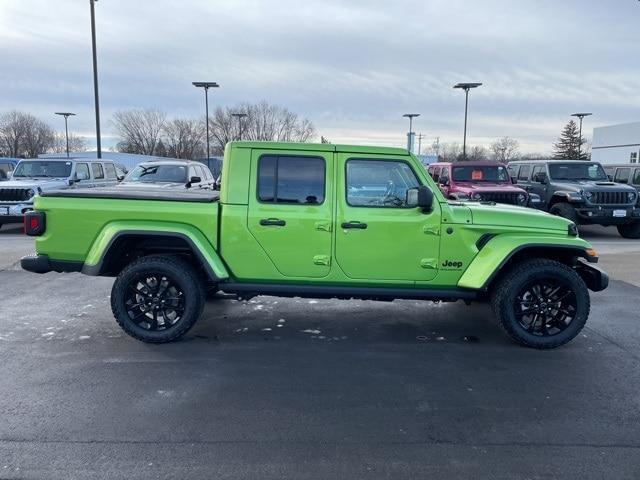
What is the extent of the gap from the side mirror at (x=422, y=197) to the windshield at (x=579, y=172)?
36.7 ft

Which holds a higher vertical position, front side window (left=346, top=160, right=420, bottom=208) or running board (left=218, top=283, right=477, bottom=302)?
front side window (left=346, top=160, right=420, bottom=208)

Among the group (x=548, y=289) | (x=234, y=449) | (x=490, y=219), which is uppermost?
(x=490, y=219)

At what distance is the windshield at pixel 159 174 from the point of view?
1276cm

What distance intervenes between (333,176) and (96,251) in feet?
7.80

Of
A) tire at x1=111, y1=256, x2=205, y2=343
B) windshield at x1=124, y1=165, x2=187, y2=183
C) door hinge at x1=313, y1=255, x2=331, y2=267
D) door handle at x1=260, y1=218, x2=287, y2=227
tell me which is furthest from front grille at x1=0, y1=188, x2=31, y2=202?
door hinge at x1=313, y1=255, x2=331, y2=267

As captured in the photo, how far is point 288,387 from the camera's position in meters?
4.12

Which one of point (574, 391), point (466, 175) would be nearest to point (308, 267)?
point (574, 391)

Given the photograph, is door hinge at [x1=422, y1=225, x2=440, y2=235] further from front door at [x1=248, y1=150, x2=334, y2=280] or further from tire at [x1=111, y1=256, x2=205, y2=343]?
tire at [x1=111, y1=256, x2=205, y2=343]

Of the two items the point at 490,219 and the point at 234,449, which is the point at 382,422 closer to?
the point at 234,449

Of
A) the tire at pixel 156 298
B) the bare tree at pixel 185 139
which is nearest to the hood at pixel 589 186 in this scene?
the tire at pixel 156 298

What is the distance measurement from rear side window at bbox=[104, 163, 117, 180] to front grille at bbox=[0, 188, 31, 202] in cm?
323

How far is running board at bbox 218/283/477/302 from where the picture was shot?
16.6 ft

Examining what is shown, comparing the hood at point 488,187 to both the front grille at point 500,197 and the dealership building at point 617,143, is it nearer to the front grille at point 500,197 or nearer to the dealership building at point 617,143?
the front grille at point 500,197

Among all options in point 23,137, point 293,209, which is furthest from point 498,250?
point 23,137
